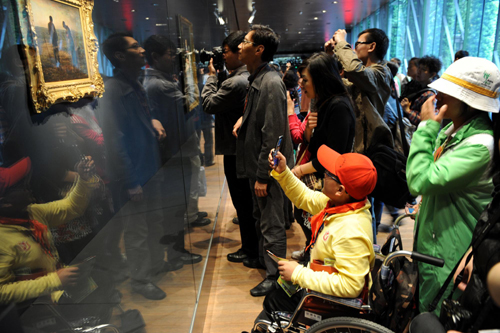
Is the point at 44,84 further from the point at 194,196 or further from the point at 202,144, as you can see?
the point at 202,144

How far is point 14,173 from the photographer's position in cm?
65

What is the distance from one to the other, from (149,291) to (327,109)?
55.1 inches

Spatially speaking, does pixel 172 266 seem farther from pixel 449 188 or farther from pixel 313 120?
pixel 449 188

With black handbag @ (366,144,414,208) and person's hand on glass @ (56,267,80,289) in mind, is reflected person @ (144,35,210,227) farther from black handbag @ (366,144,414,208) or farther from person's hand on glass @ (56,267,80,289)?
black handbag @ (366,144,414,208)

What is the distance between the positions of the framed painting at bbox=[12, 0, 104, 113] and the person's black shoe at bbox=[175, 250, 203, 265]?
Result: 1.27 meters

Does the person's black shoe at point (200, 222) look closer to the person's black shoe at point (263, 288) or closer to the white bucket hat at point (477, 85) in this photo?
the person's black shoe at point (263, 288)

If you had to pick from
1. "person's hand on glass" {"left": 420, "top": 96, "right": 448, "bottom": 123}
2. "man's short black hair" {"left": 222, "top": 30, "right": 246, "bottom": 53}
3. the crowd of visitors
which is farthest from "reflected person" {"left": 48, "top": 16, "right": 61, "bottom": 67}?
"man's short black hair" {"left": 222, "top": 30, "right": 246, "bottom": 53}

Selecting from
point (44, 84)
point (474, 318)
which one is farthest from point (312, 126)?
point (44, 84)

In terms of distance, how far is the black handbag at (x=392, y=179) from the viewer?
1.98m

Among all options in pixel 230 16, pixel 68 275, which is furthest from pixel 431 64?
pixel 230 16

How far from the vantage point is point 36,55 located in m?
0.74

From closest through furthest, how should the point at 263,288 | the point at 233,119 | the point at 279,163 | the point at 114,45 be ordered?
the point at 114,45 → the point at 279,163 → the point at 263,288 → the point at 233,119

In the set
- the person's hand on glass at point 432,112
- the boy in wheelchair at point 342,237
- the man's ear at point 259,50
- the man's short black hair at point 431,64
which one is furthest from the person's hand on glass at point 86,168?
the man's short black hair at point 431,64

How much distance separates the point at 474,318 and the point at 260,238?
77.7 inches
